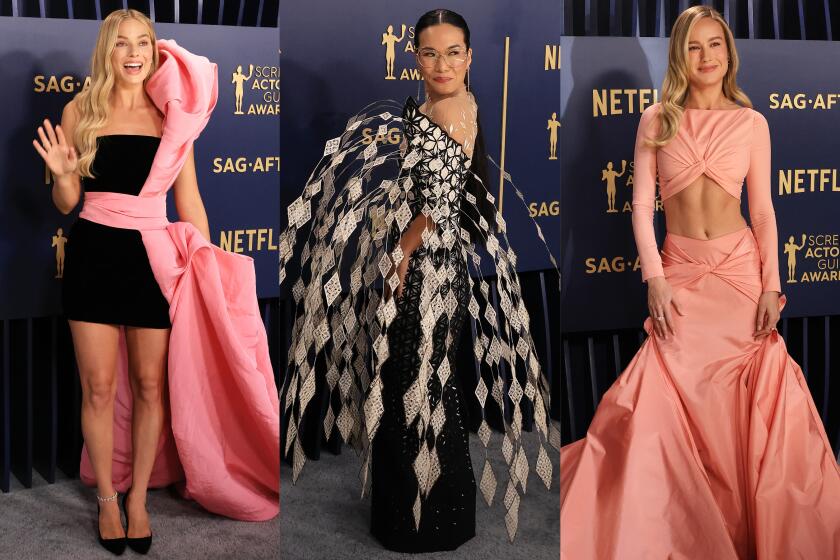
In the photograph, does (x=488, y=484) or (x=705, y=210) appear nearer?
(x=488, y=484)

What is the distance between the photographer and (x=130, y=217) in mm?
2990

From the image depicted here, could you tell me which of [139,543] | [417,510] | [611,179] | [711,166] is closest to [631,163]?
[611,179]

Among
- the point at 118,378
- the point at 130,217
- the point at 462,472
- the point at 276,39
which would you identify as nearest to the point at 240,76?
the point at 276,39

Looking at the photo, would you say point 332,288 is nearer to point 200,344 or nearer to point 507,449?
point 507,449

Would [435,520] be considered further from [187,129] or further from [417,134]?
[187,129]

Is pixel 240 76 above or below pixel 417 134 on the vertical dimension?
above

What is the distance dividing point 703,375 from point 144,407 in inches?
70.5

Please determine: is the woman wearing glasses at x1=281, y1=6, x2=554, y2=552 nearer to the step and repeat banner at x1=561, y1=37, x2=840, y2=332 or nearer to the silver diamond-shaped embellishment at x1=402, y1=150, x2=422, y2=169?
the silver diamond-shaped embellishment at x1=402, y1=150, x2=422, y2=169

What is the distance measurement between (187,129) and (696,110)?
62.2 inches

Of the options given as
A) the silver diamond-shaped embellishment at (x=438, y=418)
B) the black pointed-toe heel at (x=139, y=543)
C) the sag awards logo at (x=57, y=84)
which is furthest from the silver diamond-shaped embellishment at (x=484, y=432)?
the sag awards logo at (x=57, y=84)

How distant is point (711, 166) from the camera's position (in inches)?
117

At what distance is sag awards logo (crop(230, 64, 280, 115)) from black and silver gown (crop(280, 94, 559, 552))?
670mm

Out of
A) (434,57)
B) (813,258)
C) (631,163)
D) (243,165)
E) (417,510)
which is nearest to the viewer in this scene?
(434,57)

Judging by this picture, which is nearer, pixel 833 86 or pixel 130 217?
pixel 130 217
